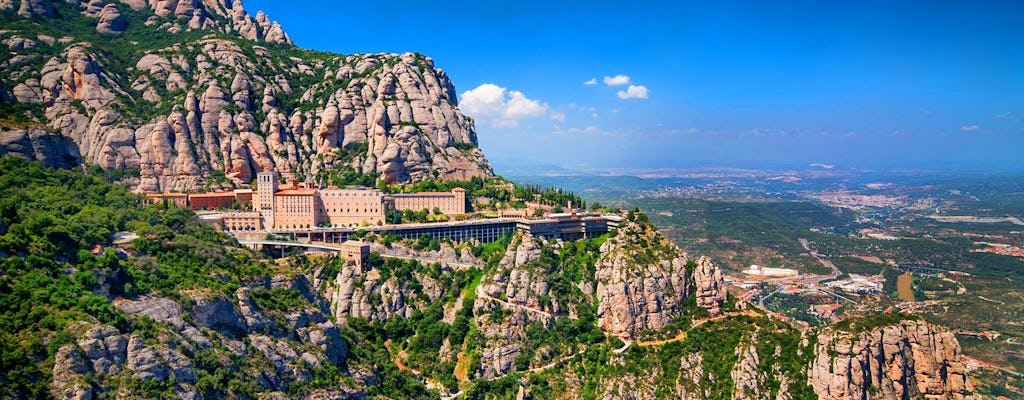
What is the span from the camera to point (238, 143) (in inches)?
4294

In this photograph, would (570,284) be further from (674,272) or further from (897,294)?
(897,294)

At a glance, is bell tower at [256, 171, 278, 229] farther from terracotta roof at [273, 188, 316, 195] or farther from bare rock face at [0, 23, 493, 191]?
bare rock face at [0, 23, 493, 191]

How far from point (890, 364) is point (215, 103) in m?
93.5

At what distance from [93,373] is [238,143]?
6993 centimetres

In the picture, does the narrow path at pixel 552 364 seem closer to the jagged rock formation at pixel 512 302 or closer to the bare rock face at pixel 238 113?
the jagged rock formation at pixel 512 302

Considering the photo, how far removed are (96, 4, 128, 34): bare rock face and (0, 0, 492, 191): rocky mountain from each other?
0.71 ft

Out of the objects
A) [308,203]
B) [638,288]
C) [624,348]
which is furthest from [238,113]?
[624,348]

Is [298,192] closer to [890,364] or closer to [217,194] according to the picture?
[217,194]

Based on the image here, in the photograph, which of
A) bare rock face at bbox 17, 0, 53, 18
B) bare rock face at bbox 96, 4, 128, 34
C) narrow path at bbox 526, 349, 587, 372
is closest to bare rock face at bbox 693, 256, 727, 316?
narrow path at bbox 526, 349, 587, 372

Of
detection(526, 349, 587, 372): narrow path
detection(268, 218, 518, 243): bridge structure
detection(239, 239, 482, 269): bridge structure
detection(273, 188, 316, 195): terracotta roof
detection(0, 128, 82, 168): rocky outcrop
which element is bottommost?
detection(526, 349, 587, 372): narrow path

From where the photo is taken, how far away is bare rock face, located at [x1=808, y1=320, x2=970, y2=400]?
202 feet

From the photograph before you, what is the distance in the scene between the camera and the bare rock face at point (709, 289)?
75062 mm

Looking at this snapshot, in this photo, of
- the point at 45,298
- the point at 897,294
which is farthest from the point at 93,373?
the point at 897,294

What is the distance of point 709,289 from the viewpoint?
247ft
